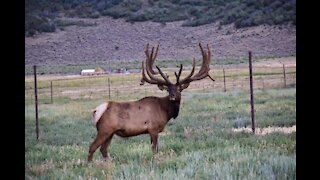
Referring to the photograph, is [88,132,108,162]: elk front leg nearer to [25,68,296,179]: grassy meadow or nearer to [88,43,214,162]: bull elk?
[88,43,214,162]: bull elk

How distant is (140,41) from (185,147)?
4.57m

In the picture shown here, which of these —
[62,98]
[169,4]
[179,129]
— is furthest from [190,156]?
[62,98]

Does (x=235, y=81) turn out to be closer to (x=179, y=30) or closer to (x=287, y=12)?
(x=179, y=30)

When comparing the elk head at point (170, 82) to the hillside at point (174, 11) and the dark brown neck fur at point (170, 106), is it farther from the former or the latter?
the hillside at point (174, 11)

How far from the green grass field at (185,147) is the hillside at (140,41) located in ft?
4.05

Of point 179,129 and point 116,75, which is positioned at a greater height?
point 116,75

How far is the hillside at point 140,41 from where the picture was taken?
784 centimetres

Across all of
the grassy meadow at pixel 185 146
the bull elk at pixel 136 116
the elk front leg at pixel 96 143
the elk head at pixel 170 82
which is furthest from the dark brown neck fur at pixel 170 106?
the elk front leg at pixel 96 143

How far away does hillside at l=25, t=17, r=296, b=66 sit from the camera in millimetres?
7836

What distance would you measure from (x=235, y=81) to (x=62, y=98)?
560 centimetres

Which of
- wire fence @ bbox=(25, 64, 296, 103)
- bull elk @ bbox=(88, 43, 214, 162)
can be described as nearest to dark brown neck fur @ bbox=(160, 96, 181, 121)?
bull elk @ bbox=(88, 43, 214, 162)

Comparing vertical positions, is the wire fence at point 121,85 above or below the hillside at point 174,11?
below

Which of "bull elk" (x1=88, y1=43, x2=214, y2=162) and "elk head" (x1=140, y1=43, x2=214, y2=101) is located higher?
"elk head" (x1=140, y1=43, x2=214, y2=101)
